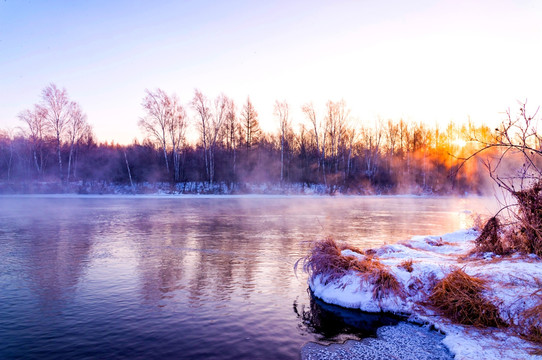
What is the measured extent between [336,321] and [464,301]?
7.73 feet

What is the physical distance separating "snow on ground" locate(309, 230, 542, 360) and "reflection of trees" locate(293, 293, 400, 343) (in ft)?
0.70

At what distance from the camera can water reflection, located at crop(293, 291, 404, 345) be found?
21.1 feet

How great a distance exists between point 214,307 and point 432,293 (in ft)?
14.7

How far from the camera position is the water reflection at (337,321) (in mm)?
6441

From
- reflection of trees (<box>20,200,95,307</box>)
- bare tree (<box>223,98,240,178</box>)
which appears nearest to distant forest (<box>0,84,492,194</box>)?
bare tree (<box>223,98,240,178</box>)

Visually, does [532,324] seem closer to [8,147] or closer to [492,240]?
[492,240]

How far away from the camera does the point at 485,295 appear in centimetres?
670

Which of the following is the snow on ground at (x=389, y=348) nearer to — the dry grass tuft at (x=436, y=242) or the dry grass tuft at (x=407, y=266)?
the dry grass tuft at (x=407, y=266)

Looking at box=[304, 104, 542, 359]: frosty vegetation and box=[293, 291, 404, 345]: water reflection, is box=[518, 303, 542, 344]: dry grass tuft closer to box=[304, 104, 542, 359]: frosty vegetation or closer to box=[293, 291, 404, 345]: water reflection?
box=[304, 104, 542, 359]: frosty vegetation

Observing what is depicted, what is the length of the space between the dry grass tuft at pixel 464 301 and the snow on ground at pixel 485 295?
0.46ft

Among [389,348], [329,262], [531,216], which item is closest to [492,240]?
[531,216]

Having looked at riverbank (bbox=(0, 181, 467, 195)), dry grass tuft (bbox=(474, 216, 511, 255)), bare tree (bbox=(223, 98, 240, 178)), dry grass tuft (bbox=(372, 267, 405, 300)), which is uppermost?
bare tree (bbox=(223, 98, 240, 178))

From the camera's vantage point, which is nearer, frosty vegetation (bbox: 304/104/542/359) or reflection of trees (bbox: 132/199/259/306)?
frosty vegetation (bbox: 304/104/542/359)

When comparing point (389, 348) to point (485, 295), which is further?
point (485, 295)
